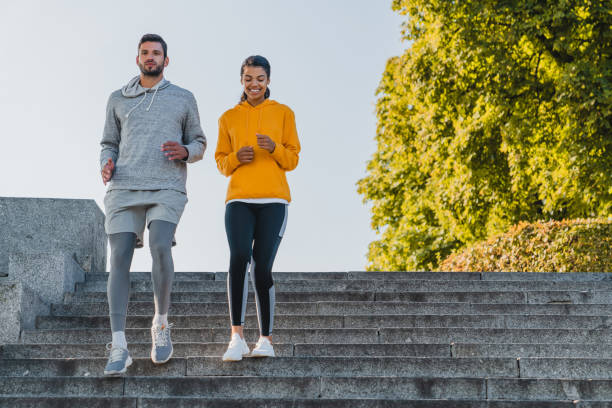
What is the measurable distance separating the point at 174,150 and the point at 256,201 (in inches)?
24.6

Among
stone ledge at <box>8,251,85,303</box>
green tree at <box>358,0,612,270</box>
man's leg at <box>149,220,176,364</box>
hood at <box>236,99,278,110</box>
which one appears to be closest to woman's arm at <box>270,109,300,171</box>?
hood at <box>236,99,278,110</box>

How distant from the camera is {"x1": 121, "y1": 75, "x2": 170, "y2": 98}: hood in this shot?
18.4 feet

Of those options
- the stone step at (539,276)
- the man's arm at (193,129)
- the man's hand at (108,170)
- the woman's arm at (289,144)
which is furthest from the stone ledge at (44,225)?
the stone step at (539,276)

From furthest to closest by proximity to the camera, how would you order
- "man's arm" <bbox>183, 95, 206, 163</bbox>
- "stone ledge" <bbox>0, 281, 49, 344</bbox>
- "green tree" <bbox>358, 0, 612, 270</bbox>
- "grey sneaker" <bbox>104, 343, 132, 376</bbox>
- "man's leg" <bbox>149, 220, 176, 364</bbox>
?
"green tree" <bbox>358, 0, 612, 270</bbox>
"stone ledge" <bbox>0, 281, 49, 344</bbox>
"man's arm" <bbox>183, 95, 206, 163</bbox>
"man's leg" <bbox>149, 220, 176, 364</bbox>
"grey sneaker" <bbox>104, 343, 132, 376</bbox>

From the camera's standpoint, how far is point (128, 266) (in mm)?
5332

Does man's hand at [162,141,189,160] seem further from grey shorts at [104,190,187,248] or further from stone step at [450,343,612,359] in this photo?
stone step at [450,343,612,359]

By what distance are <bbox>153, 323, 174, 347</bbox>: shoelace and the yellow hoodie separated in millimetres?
947

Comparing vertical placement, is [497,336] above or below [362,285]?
below

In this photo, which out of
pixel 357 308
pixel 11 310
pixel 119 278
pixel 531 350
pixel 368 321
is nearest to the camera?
pixel 119 278

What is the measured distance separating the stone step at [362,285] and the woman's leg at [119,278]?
3.24 metres

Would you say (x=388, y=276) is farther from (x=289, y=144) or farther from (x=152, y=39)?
(x=152, y=39)

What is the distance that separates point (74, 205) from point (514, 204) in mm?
10985

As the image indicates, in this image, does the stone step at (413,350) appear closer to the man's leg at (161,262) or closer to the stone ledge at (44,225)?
the man's leg at (161,262)


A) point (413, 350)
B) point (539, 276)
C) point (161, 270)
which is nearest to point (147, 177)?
point (161, 270)
